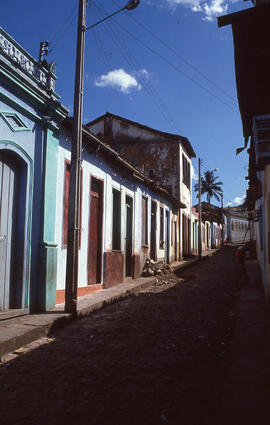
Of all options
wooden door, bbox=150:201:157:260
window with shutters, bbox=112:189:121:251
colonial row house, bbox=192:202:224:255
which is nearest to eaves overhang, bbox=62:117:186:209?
wooden door, bbox=150:201:157:260

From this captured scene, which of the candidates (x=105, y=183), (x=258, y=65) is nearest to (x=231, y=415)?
(x=258, y=65)

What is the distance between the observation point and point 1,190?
222 inches

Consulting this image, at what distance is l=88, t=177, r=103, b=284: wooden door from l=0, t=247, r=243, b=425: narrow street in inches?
94.6

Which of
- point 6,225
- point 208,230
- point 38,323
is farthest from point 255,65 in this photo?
point 208,230

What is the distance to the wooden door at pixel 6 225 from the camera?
5.62 meters

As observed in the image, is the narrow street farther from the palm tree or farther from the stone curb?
the palm tree

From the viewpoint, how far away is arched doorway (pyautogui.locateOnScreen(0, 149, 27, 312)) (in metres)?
5.66

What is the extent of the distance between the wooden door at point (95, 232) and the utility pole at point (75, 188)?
93.6 inches

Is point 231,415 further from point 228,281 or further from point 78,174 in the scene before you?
point 228,281

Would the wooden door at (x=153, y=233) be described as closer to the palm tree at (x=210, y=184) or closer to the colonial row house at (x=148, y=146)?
the colonial row house at (x=148, y=146)

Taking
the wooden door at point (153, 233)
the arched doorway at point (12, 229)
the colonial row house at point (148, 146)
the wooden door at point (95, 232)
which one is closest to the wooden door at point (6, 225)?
the arched doorway at point (12, 229)

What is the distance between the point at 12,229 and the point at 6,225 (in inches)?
7.1

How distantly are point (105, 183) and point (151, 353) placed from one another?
592 centimetres

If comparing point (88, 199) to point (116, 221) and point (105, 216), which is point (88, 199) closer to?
point (105, 216)
